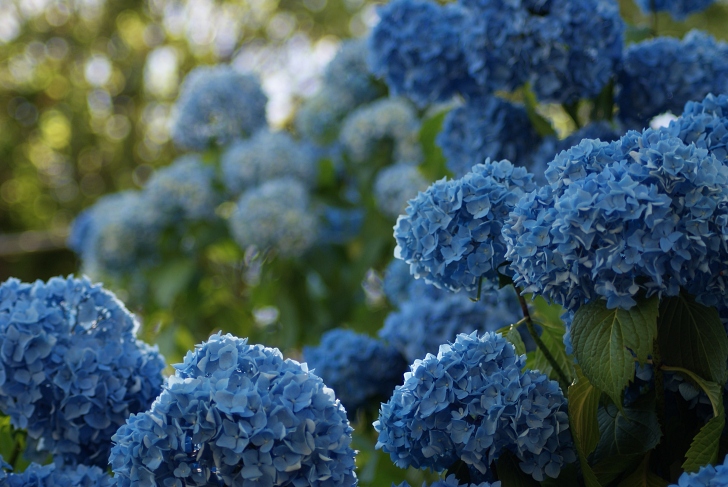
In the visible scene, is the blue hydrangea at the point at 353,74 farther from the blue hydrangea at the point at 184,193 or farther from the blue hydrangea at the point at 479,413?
the blue hydrangea at the point at 479,413

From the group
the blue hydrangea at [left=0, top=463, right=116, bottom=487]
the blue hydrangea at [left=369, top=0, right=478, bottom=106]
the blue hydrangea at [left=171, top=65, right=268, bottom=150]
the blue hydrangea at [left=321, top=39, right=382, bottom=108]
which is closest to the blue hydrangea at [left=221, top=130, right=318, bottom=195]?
the blue hydrangea at [left=171, top=65, right=268, bottom=150]

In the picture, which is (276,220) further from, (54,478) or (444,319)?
(54,478)

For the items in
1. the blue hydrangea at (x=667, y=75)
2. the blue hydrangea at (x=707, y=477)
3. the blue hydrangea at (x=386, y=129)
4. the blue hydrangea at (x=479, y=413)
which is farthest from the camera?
the blue hydrangea at (x=386, y=129)

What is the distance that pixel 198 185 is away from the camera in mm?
1779

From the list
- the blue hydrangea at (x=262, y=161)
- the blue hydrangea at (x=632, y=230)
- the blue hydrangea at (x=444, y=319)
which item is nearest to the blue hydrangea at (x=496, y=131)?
the blue hydrangea at (x=444, y=319)

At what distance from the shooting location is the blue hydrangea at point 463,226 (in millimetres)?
682

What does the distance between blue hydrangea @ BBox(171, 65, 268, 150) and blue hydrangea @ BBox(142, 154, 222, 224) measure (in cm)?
7

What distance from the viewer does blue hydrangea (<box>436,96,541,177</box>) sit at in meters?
1.03

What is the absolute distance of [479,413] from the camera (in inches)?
25.0

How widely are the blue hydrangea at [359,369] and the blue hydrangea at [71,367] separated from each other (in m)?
0.37

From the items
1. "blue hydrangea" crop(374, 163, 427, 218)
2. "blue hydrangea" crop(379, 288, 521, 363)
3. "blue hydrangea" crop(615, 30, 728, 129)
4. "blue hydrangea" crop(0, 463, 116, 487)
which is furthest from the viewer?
"blue hydrangea" crop(374, 163, 427, 218)

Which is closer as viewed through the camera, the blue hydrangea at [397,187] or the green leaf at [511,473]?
the green leaf at [511,473]

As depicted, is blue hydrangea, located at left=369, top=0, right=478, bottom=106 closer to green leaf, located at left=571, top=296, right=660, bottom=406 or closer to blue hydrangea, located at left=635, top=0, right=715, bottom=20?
blue hydrangea, located at left=635, top=0, right=715, bottom=20

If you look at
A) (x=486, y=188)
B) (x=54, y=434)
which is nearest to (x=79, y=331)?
(x=54, y=434)
